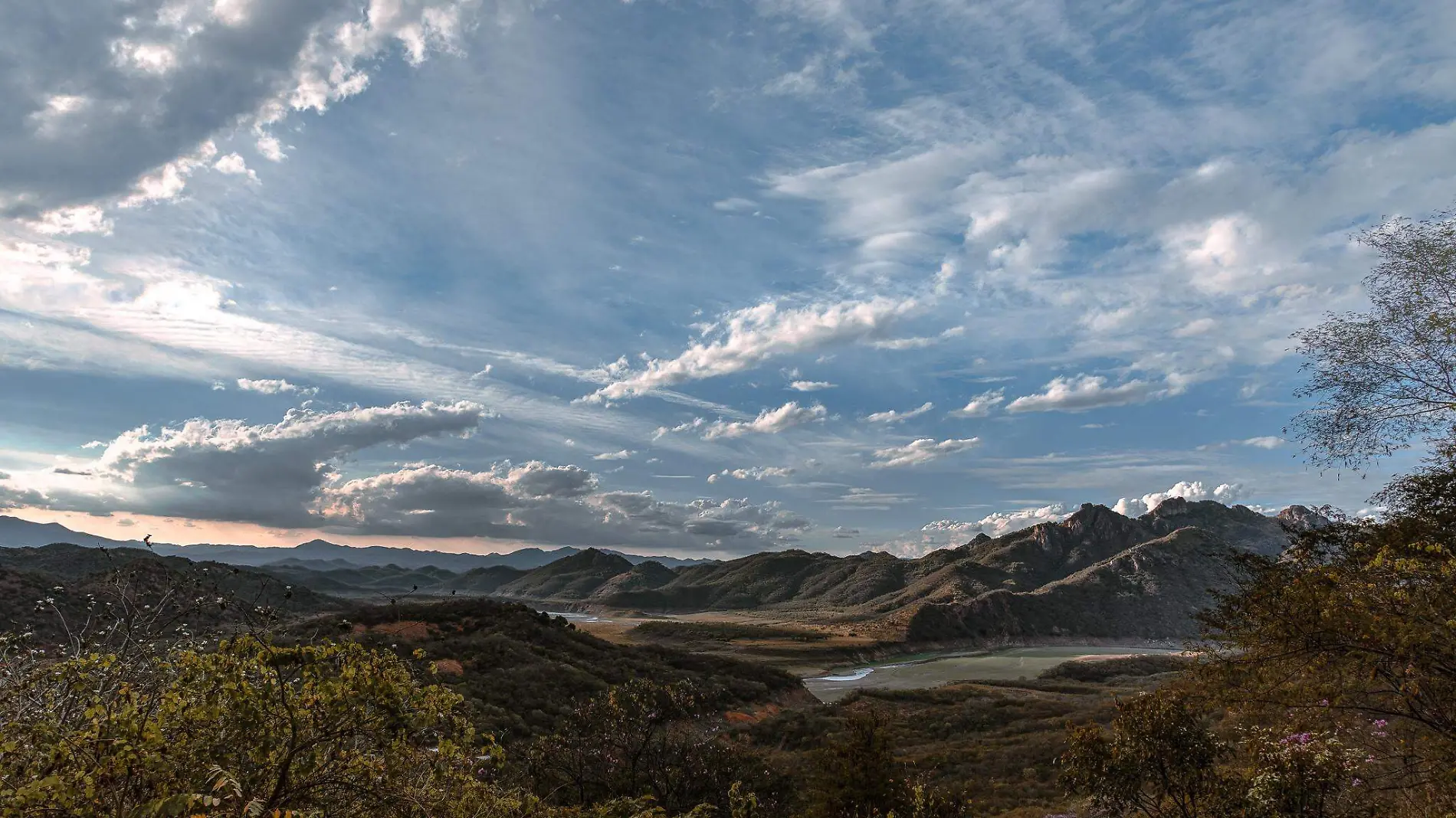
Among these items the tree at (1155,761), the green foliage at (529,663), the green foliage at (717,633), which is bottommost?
the green foliage at (717,633)

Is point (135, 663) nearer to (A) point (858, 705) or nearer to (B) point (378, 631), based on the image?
(B) point (378, 631)

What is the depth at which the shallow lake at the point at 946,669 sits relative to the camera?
80.1 m

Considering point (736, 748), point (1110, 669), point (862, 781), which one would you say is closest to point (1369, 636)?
point (862, 781)

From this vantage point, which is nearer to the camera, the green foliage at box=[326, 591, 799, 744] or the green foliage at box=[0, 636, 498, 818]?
the green foliage at box=[0, 636, 498, 818]

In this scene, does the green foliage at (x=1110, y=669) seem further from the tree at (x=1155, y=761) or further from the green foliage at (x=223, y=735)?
the green foliage at (x=223, y=735)

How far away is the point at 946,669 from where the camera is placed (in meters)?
98.2

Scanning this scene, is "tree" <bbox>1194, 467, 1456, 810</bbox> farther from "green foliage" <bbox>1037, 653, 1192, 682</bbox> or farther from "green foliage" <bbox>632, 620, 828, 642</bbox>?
"green foliage" <bbox>632, 620, 828, 642</bbox>

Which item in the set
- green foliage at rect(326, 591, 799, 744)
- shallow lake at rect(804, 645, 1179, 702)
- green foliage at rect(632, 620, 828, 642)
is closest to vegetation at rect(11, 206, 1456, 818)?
green foliage at rect(326, 591, 799, 744)

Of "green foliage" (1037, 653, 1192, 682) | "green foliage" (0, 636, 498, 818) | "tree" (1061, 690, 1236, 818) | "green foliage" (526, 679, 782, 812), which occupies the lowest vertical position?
"green foliage" (1037, 653, 1192, 682)

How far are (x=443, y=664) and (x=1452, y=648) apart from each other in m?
48.5

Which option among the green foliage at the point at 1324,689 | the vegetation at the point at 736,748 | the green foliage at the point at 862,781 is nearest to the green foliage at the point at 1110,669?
the vegetation at the point at 736,748

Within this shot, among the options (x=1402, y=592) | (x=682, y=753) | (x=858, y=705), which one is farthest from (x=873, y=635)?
(x=1402, y=592)

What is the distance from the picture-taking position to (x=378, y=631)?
5288 cm

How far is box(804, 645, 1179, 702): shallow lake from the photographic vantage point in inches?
3155
